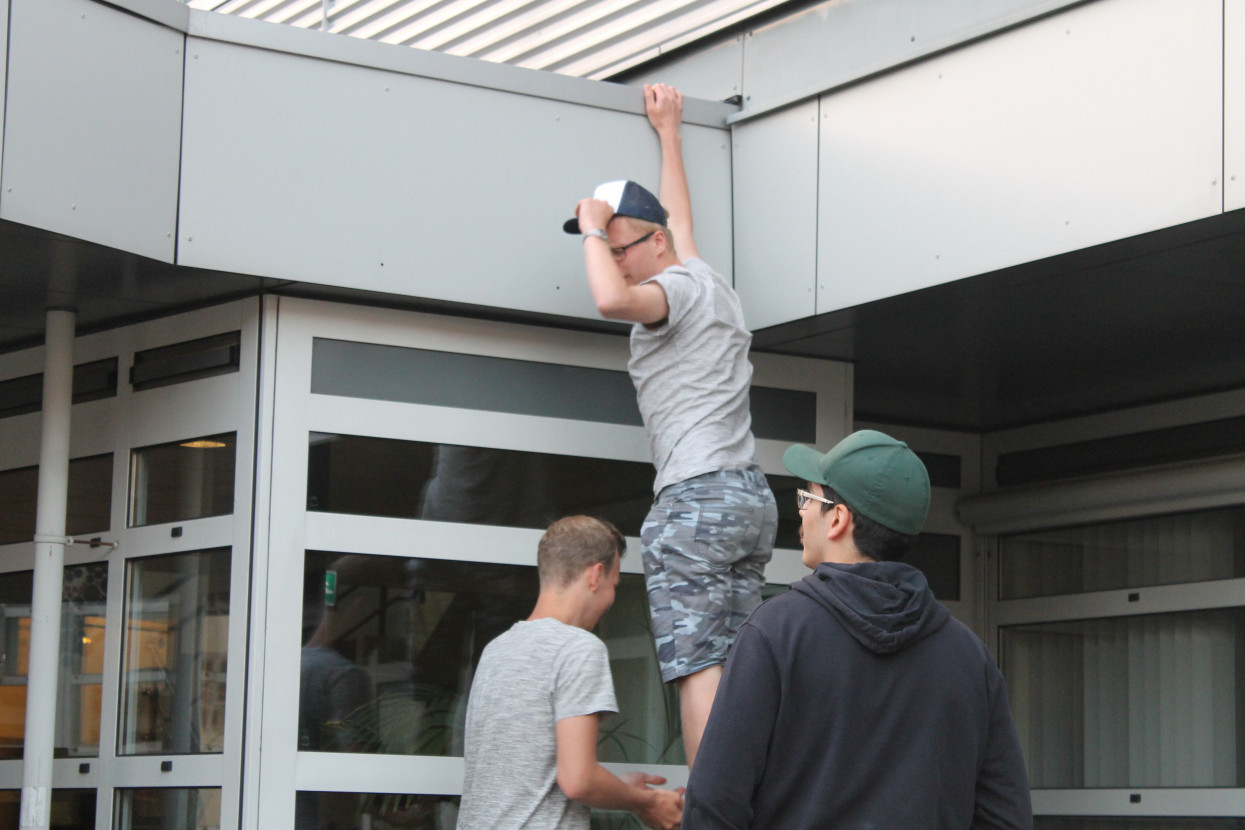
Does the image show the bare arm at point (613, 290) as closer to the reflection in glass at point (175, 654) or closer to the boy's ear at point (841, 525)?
the reflection in glass at point (175, 654)

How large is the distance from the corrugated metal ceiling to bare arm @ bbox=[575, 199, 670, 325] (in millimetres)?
1226

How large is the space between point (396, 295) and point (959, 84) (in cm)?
182

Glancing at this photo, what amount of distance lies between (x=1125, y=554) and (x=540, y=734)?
13.1 feet

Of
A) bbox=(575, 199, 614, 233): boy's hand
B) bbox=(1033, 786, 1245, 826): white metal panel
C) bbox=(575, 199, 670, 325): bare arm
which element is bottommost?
bbox=(1033, 786, 1245, 826): white metal panel

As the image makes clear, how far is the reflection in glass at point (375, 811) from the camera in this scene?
14.7 feet

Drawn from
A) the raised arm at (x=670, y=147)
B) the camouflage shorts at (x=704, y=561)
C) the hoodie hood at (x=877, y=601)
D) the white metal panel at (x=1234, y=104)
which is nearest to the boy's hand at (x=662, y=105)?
the raised arm at (x=670, y=147)

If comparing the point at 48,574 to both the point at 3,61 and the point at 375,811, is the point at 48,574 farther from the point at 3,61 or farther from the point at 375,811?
the point at 3,61

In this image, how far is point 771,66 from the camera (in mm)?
5160

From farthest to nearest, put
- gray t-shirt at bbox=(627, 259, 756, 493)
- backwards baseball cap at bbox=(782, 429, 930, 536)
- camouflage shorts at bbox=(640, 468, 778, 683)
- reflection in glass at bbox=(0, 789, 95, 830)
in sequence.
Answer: reflection in glass at bbox=(0, 789, 95, 830), gray t-shirt at bbox=(627, 259, 756, 493), camouflage shorts at bbox=(640, 468, 778, 683), backwards baseball cap at bbox=(782, 429, 930, 536)

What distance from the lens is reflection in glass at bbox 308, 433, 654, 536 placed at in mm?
4676

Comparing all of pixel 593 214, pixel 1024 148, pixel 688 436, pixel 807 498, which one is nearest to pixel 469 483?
pixel 688 436

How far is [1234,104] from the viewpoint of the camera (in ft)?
12.6

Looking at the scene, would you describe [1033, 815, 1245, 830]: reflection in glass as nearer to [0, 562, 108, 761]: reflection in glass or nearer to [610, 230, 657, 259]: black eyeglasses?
[610, 230, 657, 259]: black eyeglasses

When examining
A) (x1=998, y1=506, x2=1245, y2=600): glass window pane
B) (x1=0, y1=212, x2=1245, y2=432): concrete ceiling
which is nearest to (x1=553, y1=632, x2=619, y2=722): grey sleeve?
(x1=0, y1=212, x2=1245, y2=432): concrete ceiling
